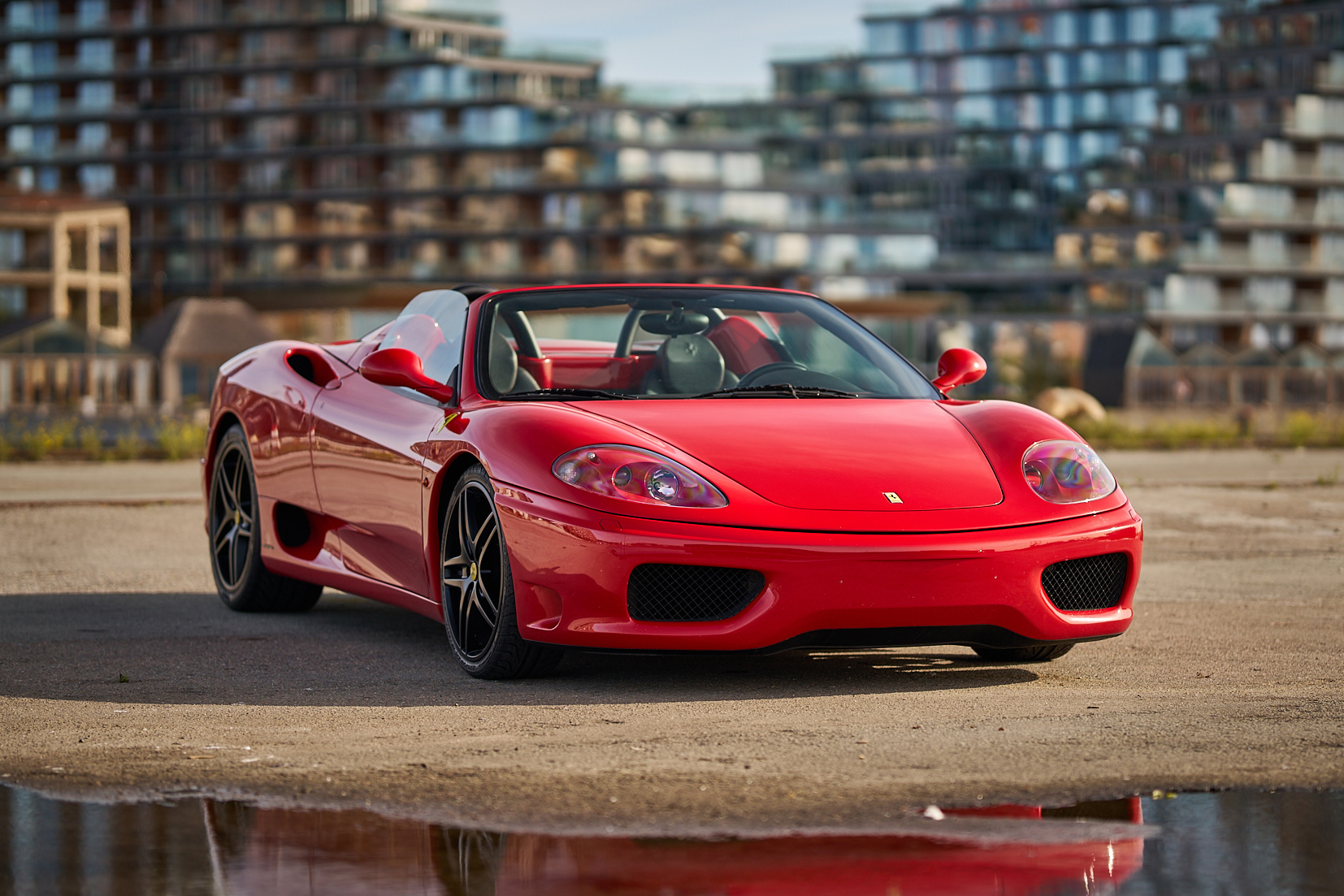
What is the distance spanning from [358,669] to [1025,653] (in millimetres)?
2302

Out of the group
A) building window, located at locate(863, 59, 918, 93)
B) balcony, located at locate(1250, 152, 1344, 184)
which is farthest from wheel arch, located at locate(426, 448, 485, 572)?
building window, located at locate(863, 59, 918, 93)

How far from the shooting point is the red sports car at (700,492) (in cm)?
568

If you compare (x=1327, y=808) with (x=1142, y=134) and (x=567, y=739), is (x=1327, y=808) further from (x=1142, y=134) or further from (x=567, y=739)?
(x=1142, y=134)

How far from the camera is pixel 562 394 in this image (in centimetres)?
661

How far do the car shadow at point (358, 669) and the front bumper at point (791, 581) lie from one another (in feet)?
0.71

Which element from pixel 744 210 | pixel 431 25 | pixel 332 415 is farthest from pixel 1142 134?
pixel 332 415

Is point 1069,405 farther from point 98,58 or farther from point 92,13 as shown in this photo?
point 92,13

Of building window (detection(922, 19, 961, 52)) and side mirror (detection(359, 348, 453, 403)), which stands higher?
building window (detection(922, 19, 961, 52))

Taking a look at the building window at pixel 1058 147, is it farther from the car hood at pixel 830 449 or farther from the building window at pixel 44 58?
the car hood at pixel 830 449

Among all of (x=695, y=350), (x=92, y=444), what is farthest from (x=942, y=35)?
(x=695, y=350)

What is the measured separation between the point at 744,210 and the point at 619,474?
8844cm

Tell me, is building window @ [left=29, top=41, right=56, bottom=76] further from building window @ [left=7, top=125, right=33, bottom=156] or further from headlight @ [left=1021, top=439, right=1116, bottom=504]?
headlight @ [left=1021, top=439, right=1116, bottom=504]

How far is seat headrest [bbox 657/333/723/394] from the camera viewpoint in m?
6.96

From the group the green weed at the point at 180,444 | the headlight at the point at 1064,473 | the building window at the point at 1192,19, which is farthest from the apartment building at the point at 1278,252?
the headlight at the point at 1064,473
